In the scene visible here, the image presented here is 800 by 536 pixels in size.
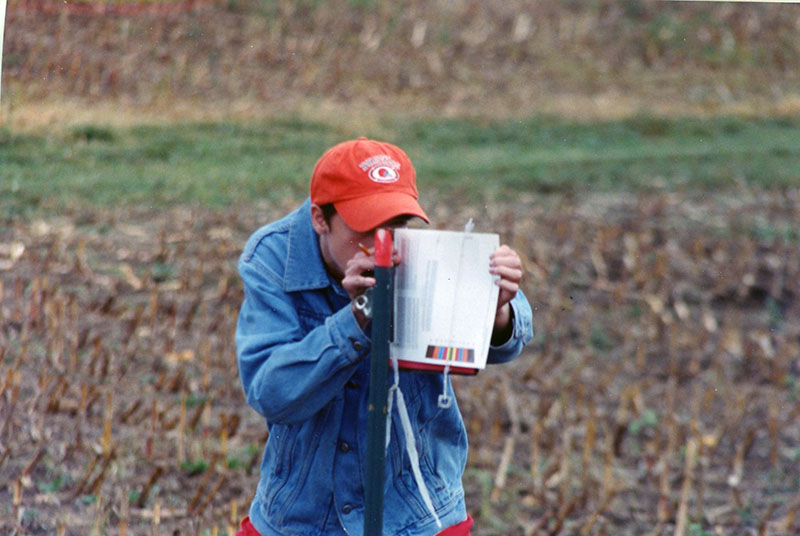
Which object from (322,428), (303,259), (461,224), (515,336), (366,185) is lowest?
(322,428)

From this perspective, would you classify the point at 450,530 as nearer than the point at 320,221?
No

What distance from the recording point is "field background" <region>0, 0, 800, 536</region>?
3.96 meters

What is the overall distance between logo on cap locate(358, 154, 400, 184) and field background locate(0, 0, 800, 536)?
5.95ft

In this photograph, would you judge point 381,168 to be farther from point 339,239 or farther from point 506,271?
point 506,271

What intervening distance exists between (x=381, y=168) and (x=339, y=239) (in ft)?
0.50

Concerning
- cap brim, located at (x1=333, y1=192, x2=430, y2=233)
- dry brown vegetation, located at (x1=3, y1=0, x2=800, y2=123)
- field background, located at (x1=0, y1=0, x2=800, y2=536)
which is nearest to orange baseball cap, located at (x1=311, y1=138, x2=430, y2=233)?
cap brim, located at (x1=333, y1=192, x2=430, y2=233)

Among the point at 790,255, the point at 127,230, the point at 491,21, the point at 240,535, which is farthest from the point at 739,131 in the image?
the point at 240,535

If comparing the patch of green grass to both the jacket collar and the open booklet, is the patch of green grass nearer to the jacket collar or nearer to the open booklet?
the jacket collar

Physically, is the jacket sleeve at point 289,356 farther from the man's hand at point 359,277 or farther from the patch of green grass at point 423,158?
the patch of green grass at point 423,158

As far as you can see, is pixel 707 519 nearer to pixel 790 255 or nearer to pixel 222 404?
pixel 222 404

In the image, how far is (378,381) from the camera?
69.5 inches

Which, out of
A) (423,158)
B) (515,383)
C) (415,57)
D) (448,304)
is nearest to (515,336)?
(448,304)

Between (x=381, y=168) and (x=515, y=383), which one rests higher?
(x=381, y=168)

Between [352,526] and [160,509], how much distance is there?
174 centimetres
